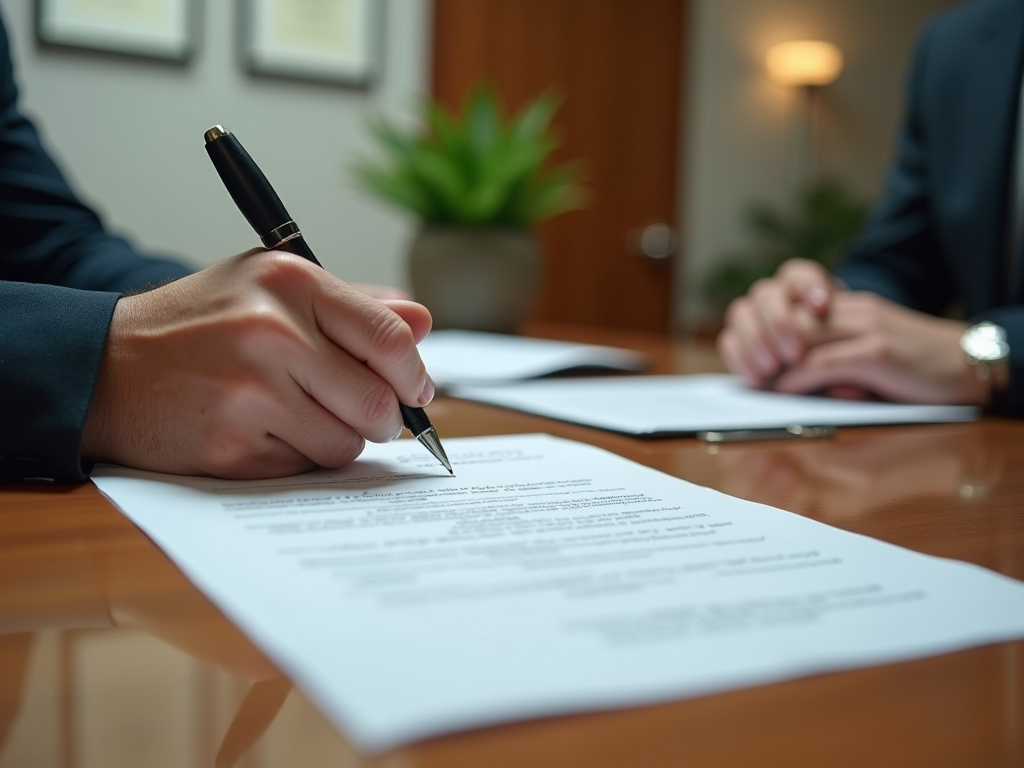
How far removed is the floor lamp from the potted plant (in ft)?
9.16

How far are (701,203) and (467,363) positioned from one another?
2885 mm

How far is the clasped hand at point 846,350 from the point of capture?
0.95 m

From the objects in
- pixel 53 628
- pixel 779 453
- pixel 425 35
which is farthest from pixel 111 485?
pixel 425 35

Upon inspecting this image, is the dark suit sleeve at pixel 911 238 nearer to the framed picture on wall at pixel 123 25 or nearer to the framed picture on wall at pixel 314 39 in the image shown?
the framed picture on wall at pixel 314 39

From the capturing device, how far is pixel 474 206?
148 centimetres

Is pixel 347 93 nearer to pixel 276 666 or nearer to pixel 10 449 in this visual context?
pixel 10 449

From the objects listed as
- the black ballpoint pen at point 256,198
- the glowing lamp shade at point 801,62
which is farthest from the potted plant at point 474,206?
the glowing lamp shade at point 801,62

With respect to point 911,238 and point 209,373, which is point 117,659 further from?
point 911,238

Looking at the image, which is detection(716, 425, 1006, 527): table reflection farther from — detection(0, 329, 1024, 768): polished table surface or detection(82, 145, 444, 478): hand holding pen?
detection(82, 145, 444, 478): hand holding pen

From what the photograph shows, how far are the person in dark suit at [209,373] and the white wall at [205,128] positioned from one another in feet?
6.76

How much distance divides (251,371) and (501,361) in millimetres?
615

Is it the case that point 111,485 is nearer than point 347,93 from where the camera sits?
Yes

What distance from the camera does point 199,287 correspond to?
51cm

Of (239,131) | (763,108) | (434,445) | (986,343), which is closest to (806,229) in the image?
(763,108)
